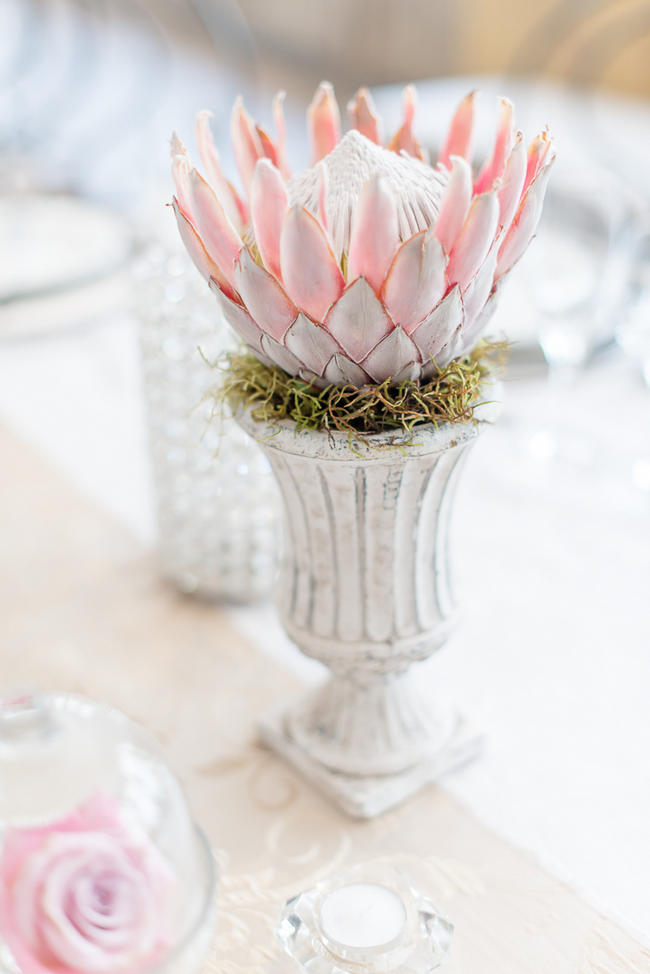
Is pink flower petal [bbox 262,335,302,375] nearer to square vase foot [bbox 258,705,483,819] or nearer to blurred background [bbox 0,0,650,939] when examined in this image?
blurred background [bbox 0,0,650,939]

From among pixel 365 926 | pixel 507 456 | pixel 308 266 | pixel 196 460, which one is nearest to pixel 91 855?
pixel 365 926

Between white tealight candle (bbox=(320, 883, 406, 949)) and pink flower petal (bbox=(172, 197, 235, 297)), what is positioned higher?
pink flower petal (bbox=(172, 197, 235, 297))

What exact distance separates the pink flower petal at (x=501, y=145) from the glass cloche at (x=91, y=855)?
0.31 metres

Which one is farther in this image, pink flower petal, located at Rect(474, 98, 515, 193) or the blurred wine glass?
the blurred wine glass

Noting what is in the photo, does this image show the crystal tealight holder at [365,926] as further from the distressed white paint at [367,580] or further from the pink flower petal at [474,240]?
the pink flower petal at [474,240]

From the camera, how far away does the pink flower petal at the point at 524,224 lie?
0.42 metres

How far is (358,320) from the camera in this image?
0.41 metres

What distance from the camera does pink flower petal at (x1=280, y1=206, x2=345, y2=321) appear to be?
390mm

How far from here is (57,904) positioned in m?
0.37

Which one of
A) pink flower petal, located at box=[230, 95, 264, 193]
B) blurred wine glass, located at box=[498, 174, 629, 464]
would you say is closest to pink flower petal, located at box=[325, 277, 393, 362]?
pink flower petal, located at box=[230, 95, 264, 193]

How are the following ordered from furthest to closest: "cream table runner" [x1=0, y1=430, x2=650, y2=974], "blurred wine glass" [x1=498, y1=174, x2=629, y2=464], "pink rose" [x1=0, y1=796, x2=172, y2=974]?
1. "blurred wine glass" [x1=498, y1=174, x2=629, y2=464]
2. "cream table runner" [x1=0, y1=430, x2=650, y2=974]
3. "pink rose" [x1=0, y1=796, x2=172, y2=974]

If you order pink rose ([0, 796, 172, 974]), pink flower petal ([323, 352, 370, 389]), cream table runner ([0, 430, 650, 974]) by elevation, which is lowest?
cream table runner ([0, 430, 650, 974])

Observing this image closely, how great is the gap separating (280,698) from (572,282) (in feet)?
1.51

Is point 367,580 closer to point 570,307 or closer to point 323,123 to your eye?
point 323,123
